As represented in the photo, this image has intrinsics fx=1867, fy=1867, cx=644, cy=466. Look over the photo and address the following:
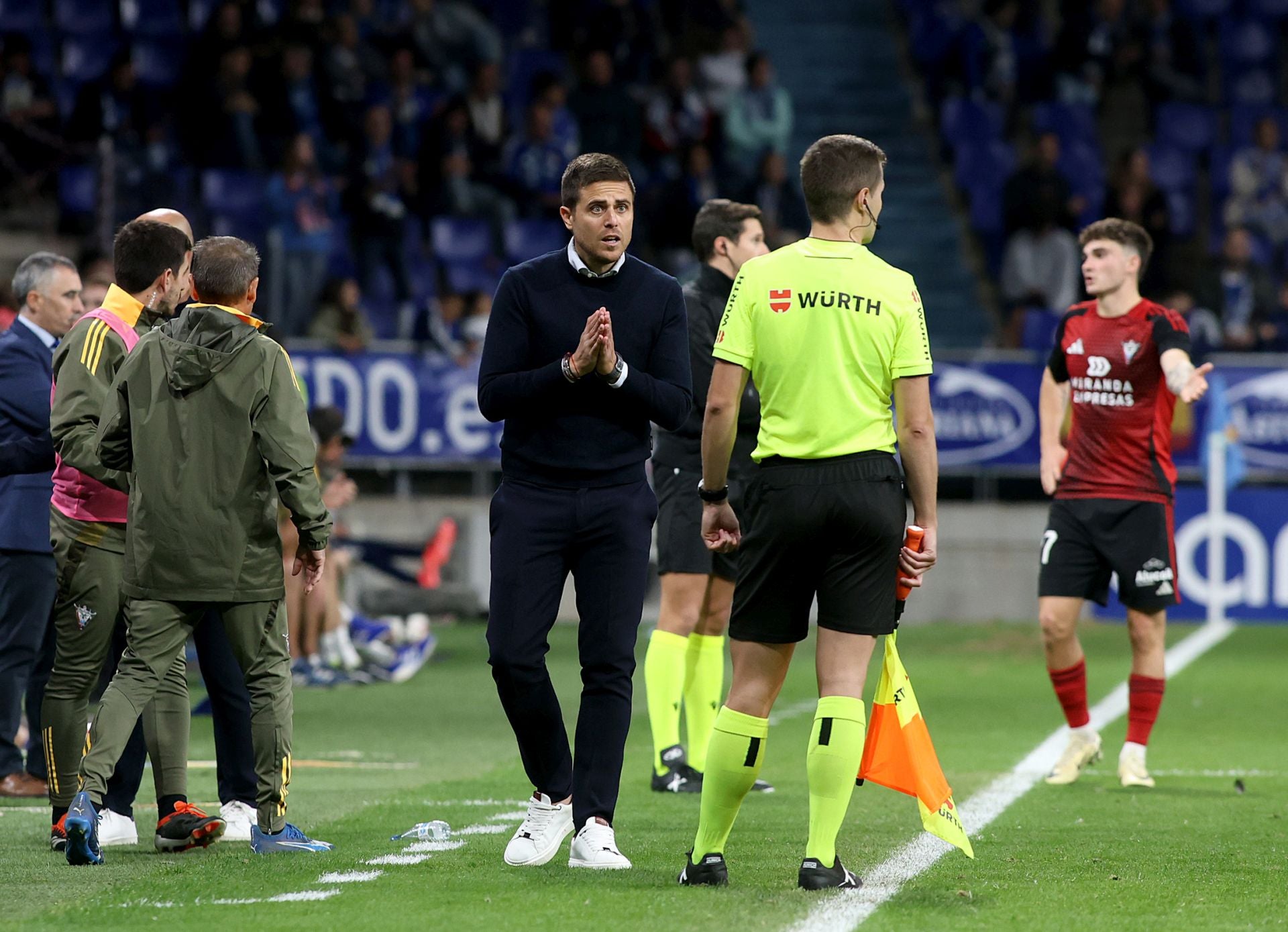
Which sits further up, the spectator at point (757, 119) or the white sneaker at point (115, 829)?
the spectator at point (757, 119)

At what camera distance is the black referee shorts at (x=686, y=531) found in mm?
7633

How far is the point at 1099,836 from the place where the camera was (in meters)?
6.43

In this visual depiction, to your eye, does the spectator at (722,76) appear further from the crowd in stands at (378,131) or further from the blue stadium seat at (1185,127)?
the blue stadium seat at (1185,127)

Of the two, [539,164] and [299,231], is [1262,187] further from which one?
[299,231]

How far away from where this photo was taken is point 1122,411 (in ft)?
26.6

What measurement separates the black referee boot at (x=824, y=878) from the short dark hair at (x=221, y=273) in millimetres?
2473

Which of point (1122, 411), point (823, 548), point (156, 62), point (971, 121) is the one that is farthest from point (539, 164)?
point (823, 548)

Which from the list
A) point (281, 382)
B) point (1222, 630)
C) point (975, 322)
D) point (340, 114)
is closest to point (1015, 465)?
point (1222, 630)

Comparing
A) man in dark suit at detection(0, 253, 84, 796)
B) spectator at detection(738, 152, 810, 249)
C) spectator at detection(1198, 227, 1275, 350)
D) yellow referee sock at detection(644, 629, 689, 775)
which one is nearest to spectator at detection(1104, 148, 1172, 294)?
spectator at detection(1198, 227, 1275, 350)

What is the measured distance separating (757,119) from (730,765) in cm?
1575

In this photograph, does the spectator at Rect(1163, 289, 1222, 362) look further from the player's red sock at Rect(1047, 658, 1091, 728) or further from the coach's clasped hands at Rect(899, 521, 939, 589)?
the coach's clasped hands at Rect(899, 521, 939, 589)

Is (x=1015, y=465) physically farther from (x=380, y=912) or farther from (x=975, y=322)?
(x=380, y=912)

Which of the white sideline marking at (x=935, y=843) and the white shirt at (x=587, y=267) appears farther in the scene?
the white shirt at (x=587, y=267)

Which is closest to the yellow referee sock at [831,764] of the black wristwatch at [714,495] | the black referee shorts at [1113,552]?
the black wristwatch at [714,495]
